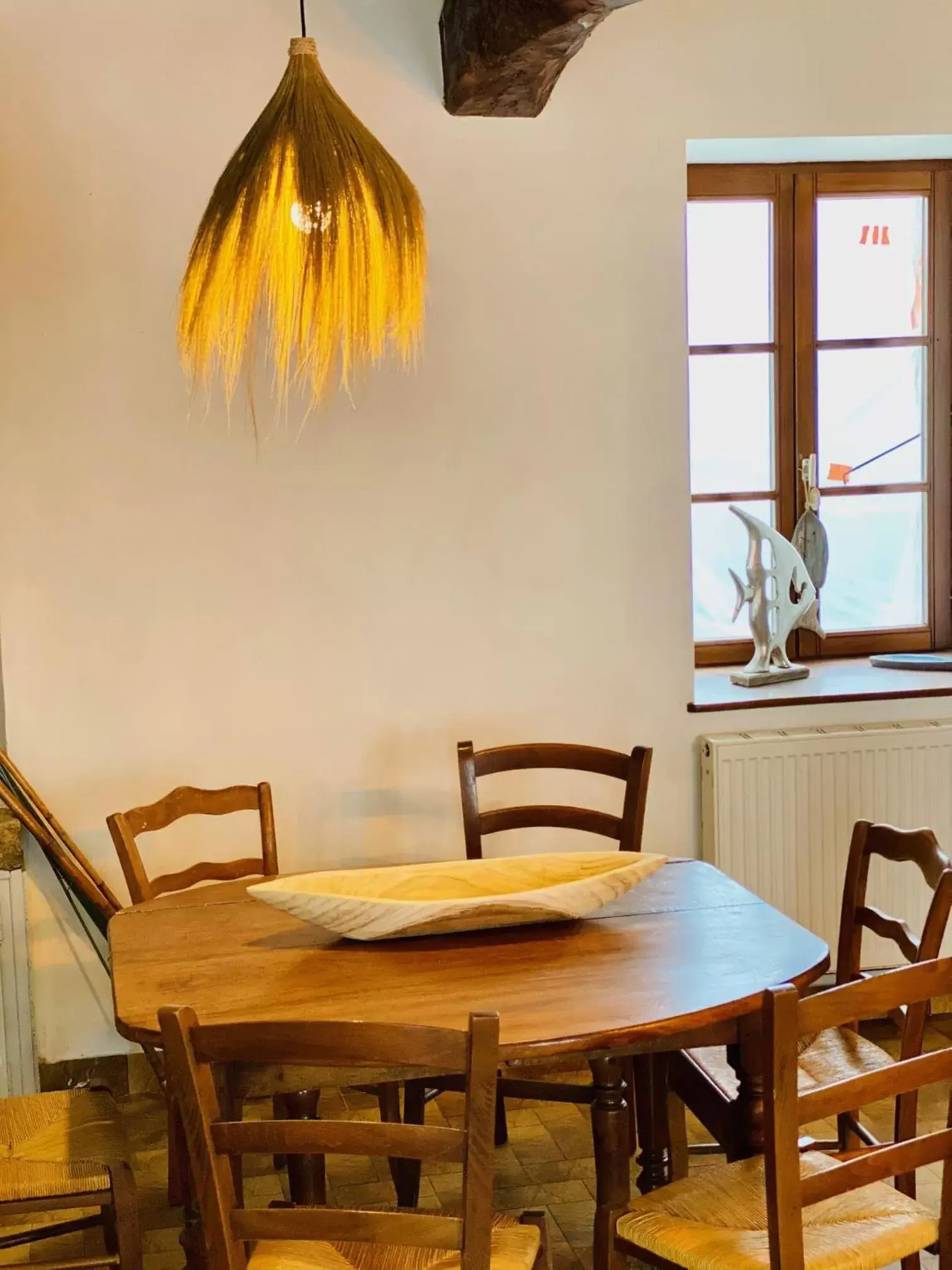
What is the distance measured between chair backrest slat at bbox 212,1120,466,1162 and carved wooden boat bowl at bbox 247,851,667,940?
0.55 m

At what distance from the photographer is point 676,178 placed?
3465 mm

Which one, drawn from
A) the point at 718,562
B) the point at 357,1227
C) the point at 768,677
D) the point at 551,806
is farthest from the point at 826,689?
the point at 357,1227

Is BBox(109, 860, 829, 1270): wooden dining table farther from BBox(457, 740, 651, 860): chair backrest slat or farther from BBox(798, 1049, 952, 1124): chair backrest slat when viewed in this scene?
BBox(457, 740, 651, 860): chair backrest slat

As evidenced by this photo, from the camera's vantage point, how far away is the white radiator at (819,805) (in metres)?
3.55

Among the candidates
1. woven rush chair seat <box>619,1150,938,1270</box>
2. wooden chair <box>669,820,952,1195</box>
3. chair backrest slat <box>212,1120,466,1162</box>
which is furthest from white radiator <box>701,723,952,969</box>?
chair backrest slat <box>212,1120,466,1162</box>

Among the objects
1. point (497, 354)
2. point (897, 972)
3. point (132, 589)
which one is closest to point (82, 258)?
point (132, 589)

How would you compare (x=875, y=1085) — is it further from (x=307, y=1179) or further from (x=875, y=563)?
(x=875, y=563)

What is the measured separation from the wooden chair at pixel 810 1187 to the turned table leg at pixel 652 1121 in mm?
449

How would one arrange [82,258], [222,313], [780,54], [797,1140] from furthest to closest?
[780,54], [82,258], [222,313], [797,1140]

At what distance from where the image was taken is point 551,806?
121 inches

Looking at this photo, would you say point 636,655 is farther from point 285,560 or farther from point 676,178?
point 676,178

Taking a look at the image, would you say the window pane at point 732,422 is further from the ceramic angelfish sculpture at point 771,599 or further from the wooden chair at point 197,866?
the wooden chair at point 197,866

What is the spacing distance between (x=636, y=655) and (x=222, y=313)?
176cm

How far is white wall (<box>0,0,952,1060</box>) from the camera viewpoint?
326cm
